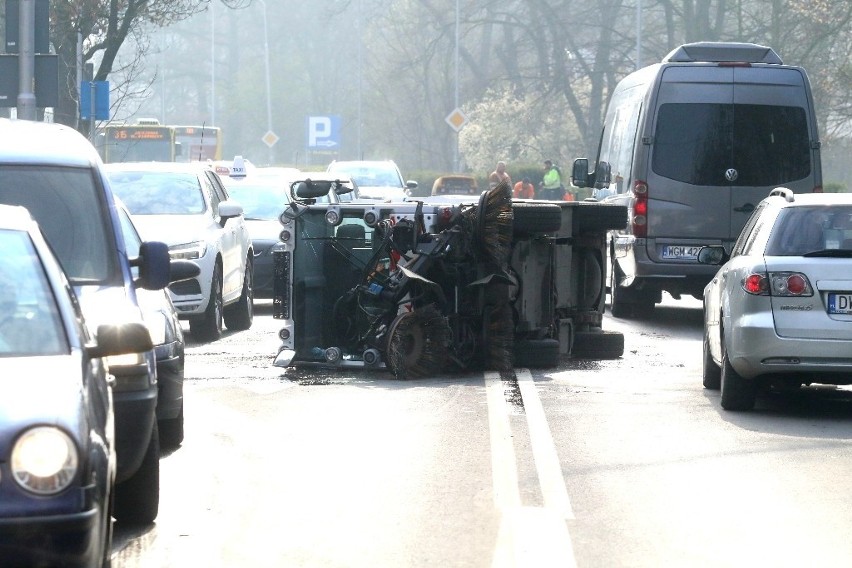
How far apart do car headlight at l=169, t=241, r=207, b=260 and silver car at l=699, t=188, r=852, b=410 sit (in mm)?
6274

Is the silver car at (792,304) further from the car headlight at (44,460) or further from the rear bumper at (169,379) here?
the car headlight at (44,460)

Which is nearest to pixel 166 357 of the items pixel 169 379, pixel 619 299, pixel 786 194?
pixel 169 379

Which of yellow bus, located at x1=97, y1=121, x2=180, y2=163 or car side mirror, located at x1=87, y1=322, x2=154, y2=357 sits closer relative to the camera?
car side mirror, located at x1=87, y1=322, x2=154, y2=357

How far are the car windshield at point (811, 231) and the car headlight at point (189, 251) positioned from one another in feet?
21.8

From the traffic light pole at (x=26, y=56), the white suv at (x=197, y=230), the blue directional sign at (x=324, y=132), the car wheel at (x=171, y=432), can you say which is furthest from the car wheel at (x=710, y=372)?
the blue directional sign at (x=324, y=132)

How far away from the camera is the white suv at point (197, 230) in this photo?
1591 cm

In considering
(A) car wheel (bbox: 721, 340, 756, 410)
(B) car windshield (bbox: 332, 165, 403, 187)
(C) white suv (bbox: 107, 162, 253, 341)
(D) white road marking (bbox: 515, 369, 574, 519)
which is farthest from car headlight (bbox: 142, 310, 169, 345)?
(B) car windshield (bbox: 332, 165, 403, 187)

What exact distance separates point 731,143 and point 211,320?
6.02 meters

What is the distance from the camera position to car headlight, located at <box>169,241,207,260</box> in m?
15.9

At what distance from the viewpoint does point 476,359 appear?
13242 mm

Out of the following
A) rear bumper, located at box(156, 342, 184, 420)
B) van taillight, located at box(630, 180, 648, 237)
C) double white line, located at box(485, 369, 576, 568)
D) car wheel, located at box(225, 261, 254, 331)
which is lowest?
car wheel, located at box(225, 261, 254, 331)

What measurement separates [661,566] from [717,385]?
619 centimetres

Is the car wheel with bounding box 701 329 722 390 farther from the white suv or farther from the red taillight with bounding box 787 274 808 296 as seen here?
the white suv

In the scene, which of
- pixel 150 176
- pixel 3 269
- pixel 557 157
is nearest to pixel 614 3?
pixel 557 157
